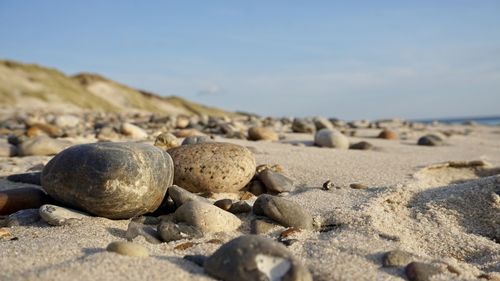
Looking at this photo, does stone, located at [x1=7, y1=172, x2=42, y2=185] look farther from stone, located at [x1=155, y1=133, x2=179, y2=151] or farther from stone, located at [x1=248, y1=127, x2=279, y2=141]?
stone, located at [x1=248, y1=127, x2=279, y2=141]

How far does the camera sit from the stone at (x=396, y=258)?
2.12m

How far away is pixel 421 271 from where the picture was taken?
6.60 feet

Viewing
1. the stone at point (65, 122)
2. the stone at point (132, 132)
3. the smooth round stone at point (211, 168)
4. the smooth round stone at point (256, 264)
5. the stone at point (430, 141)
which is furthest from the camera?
the stone at point (65, 122)

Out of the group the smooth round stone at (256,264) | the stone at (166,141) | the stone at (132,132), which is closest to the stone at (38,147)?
the stone at (166,141)

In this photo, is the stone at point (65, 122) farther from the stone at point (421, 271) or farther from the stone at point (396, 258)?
the stone at point (421, 271)

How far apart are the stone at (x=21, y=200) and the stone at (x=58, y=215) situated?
1.09 feet

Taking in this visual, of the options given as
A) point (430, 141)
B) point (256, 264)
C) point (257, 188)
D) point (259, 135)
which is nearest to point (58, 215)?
point (256, 264)

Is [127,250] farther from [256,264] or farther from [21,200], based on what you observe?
[21,200]

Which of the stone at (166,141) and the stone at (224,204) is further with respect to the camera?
the stone at (166,141)

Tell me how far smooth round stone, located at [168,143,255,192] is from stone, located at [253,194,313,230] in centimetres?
79

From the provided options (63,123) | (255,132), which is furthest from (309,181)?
(63,123)

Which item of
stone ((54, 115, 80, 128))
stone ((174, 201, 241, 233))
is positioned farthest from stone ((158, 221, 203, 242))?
stone ((54, 115, 80, 128))

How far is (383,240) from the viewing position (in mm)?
2463

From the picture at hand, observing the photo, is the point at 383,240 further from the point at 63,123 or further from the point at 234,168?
the point at 63,123
